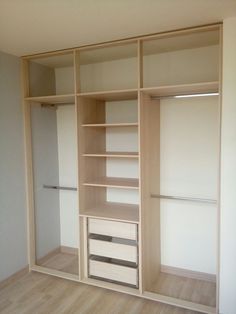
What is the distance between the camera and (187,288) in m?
2.97

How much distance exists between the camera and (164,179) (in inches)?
127

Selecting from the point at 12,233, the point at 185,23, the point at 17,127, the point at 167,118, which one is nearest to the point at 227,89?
the point at 185,23

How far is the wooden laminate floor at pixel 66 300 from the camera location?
263cm

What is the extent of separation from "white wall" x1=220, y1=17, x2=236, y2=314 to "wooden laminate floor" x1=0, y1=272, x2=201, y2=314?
45 cm

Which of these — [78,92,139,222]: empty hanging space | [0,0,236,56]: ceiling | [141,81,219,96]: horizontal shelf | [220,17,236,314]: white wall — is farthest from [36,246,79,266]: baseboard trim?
[0,0,236,56]: ceiling

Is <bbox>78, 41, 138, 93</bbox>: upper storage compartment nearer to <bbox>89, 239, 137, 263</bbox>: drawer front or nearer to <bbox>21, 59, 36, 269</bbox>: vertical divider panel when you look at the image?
<bbox>21, 59, 36, 269</bbox>: vertical divider panel

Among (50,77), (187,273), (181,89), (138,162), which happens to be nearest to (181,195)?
(138,162)

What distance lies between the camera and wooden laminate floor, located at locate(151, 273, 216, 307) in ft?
9.11

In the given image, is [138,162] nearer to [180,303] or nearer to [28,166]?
[28,166]

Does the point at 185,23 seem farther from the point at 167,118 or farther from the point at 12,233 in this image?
the point at 12,233

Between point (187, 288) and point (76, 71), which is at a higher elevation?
point (76, 71)

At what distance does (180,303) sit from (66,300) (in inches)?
43.3

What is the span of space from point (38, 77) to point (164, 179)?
195 centimetres

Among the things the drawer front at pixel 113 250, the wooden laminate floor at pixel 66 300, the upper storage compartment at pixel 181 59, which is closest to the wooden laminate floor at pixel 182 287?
the wooden laminate floor at pixel 66 300
